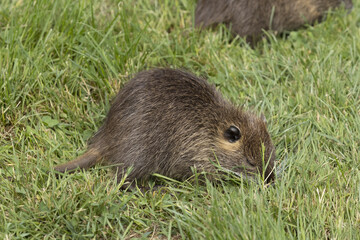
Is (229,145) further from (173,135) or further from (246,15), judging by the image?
(246,15)

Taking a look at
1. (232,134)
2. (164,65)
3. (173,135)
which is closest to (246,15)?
(164,65)

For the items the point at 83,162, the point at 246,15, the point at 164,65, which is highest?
the point at 246,15

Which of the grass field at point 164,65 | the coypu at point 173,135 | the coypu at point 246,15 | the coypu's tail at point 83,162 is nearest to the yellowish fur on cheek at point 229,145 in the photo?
the coypu at point 173,135

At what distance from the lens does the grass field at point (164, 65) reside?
2869 millimetres

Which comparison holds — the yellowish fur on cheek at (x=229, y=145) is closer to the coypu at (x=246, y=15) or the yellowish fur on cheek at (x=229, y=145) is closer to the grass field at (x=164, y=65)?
the grass field at (x=164, y=65)

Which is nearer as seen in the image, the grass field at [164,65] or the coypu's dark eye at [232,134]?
the grass field at [164,65]

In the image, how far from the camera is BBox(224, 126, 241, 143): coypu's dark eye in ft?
11.3

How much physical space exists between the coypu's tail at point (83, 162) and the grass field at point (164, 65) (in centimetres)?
7

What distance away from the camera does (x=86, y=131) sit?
379 cm

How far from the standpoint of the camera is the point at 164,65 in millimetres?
4348

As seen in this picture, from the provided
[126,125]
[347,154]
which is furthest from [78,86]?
[347,154]

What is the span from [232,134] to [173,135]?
1.31ft

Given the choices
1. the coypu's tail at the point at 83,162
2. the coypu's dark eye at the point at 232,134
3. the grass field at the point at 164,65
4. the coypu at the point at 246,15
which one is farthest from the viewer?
the coypu at the point at 246,15

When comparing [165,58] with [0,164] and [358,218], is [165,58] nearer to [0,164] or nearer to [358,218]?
[0,164]
